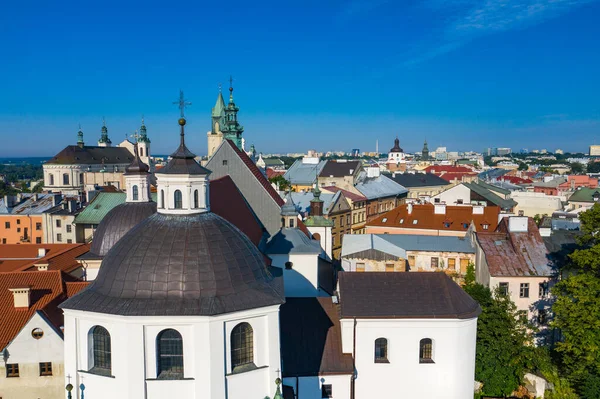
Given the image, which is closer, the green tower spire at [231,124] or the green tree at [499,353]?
the green tree at [499,353]

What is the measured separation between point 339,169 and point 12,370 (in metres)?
79.4

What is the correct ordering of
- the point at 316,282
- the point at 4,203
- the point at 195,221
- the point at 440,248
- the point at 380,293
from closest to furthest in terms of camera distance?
1. the point at 195,221
2. the point at 380,293
3. the point at 316,282
4. the point at 440,248
5. the point at 4,203

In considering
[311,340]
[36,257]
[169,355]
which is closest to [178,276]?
[169,355]

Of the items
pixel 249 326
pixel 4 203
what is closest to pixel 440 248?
pixel 249 326

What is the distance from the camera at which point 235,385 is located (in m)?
17.2

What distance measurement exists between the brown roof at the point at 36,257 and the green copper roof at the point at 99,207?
40.1 feet

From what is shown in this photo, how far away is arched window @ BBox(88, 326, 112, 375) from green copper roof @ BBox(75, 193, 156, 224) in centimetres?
3976

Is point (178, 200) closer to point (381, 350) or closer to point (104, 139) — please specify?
point (381, 350)

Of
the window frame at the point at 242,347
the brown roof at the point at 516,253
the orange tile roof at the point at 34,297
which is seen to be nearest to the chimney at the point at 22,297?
the orange tile roof at the point at 34,297

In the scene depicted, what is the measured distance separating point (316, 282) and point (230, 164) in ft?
35.2

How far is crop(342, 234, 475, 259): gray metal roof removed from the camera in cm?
4138

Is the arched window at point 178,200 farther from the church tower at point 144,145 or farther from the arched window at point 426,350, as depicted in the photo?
the church tower at point 144,145

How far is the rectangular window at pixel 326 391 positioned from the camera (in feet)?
75.6

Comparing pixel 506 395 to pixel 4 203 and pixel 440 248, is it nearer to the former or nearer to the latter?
pixel 440 248
